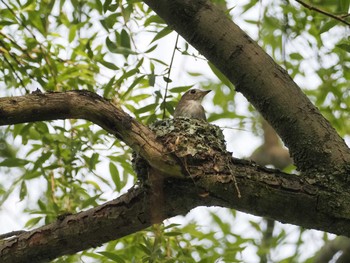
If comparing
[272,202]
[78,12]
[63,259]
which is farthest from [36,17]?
[272,202]

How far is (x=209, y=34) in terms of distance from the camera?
322cm

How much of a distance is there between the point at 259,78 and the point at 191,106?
239 centimetres

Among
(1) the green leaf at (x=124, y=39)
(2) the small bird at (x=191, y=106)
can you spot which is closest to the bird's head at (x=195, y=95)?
(2) the small bird at (x=191, y=106)

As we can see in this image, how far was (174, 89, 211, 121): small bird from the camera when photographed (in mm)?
5258

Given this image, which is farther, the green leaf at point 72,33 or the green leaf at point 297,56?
the green leaf at point 297,56

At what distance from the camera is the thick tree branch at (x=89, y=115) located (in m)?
2.62

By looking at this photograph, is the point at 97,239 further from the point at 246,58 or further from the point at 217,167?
the point at 246,58

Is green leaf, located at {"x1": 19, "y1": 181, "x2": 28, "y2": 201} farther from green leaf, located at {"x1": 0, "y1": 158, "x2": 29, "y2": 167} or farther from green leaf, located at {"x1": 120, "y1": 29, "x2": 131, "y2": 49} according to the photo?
green leaf, located at {"x1": 120, "y1": 29, "x2": 131, "y2": 49}

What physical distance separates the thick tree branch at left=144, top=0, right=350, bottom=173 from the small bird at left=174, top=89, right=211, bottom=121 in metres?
1.86

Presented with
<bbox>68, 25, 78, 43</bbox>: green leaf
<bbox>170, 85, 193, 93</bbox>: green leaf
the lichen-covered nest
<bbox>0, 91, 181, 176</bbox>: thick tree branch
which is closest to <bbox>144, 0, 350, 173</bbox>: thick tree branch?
the lichen-covered nest

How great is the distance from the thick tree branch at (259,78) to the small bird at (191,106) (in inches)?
73.4

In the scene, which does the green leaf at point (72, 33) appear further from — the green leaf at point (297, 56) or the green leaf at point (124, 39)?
the green leaf at point (297, 56)

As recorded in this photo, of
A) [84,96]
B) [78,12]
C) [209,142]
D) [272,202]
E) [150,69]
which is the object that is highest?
[78,12]

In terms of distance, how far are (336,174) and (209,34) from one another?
37.0 inches
